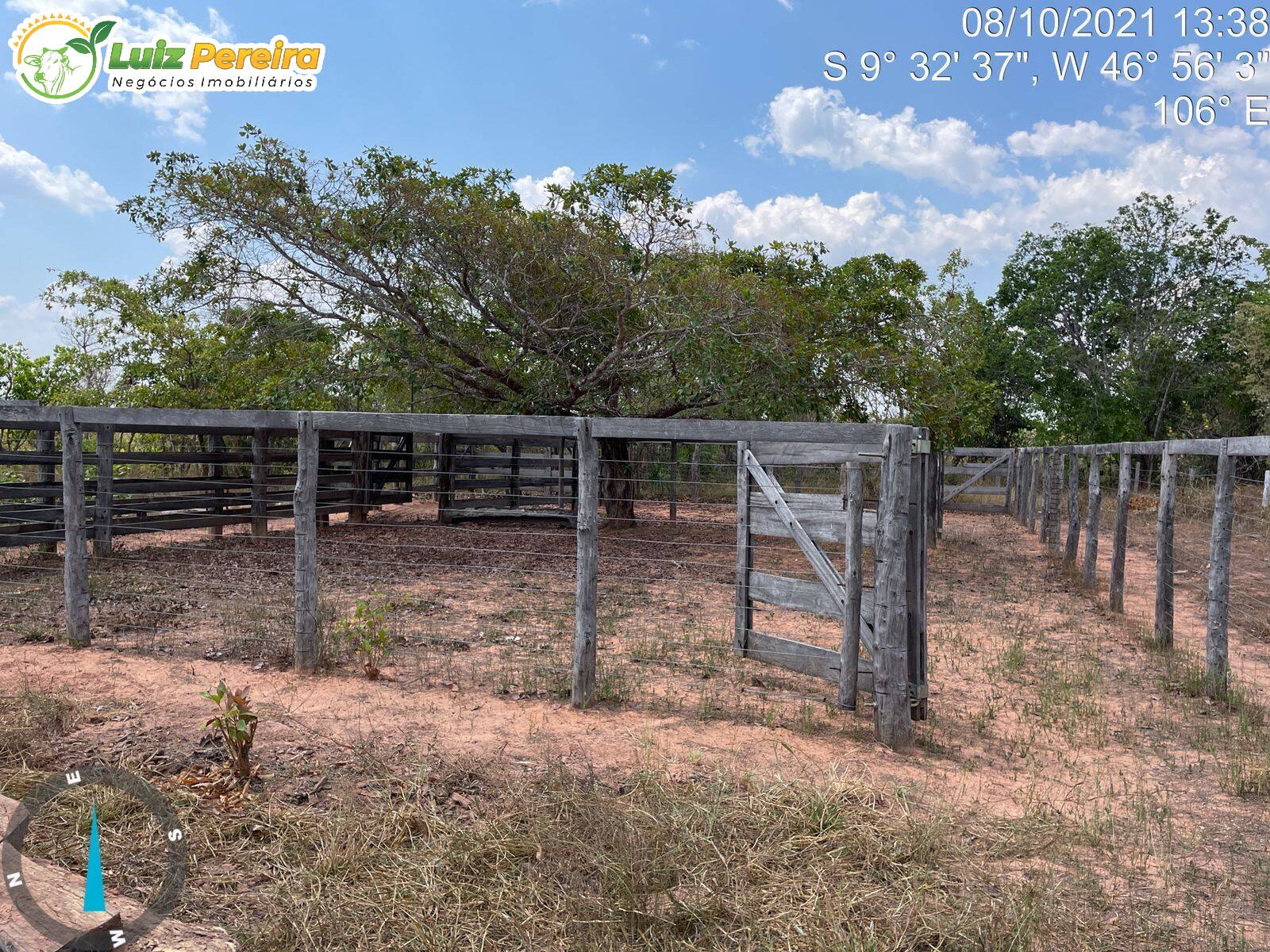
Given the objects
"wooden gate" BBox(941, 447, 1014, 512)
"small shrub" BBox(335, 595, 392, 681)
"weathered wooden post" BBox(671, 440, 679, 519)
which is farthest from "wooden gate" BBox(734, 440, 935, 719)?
"wooden gate" BBox(941, 447, 1014, 512)

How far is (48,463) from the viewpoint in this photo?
13.4m

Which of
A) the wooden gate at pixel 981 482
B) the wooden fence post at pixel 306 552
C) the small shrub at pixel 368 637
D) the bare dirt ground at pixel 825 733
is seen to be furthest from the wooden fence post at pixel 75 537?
the wooden gate at pixel 981 482

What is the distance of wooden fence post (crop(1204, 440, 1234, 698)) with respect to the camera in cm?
750

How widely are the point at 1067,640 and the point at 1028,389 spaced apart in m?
24.3

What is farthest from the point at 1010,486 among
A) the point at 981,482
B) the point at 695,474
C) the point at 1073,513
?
the point at 1073,513

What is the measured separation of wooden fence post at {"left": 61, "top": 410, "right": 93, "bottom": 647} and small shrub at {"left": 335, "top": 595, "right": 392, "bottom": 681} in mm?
2599

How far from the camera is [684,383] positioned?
52.9ft

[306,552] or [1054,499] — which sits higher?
[1054,499]

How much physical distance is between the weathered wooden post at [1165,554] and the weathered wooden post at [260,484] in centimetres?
1314

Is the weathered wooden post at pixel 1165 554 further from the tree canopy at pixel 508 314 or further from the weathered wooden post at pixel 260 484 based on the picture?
the weathered wooden post at pixel 260 484

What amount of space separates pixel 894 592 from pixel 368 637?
4367 mm

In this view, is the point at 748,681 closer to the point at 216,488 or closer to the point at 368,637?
the point at 368,637

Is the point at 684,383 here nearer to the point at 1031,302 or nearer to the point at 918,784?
the point at 918,784

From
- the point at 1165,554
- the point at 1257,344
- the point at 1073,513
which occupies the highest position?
the point at 1257,344
